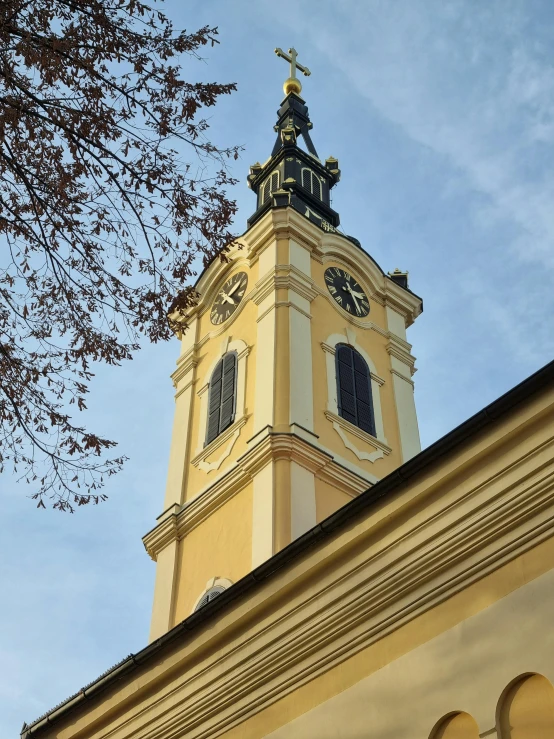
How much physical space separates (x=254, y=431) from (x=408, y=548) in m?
11.7

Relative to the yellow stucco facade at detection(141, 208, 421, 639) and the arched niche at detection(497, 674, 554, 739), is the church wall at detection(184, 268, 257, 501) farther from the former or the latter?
the arched niche at detection(497, 674, 554, 739)

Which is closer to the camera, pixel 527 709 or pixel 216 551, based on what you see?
pixel 527 709

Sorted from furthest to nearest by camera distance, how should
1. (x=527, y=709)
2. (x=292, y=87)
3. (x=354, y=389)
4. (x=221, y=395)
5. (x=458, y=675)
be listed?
(x=292, y=87), (x=221, y=395), (x=354, y=389), (x=458, y=675), (x=527, y=709)

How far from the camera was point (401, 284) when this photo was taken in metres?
25.7

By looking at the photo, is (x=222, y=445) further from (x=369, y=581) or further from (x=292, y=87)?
(x=292, y=87)

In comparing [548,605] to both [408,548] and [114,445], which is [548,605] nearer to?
[408,548]

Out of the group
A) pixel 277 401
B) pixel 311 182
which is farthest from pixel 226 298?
pixel 311 182

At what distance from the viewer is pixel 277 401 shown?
777 inches

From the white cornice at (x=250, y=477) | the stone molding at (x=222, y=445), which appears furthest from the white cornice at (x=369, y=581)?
the stone molding at (x=222, y=445)

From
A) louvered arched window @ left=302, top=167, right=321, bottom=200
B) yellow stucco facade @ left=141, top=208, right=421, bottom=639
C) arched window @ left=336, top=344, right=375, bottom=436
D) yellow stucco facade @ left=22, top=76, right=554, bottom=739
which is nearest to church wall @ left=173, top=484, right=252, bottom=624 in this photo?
yellow stucco facade @ left=141, top=208, right=421, bottom=639

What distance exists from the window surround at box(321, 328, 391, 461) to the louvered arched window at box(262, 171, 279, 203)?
8.91m

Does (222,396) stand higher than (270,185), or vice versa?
(270,185)

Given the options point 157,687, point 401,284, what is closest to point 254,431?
point 401,284

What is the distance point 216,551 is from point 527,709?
12.1 m
